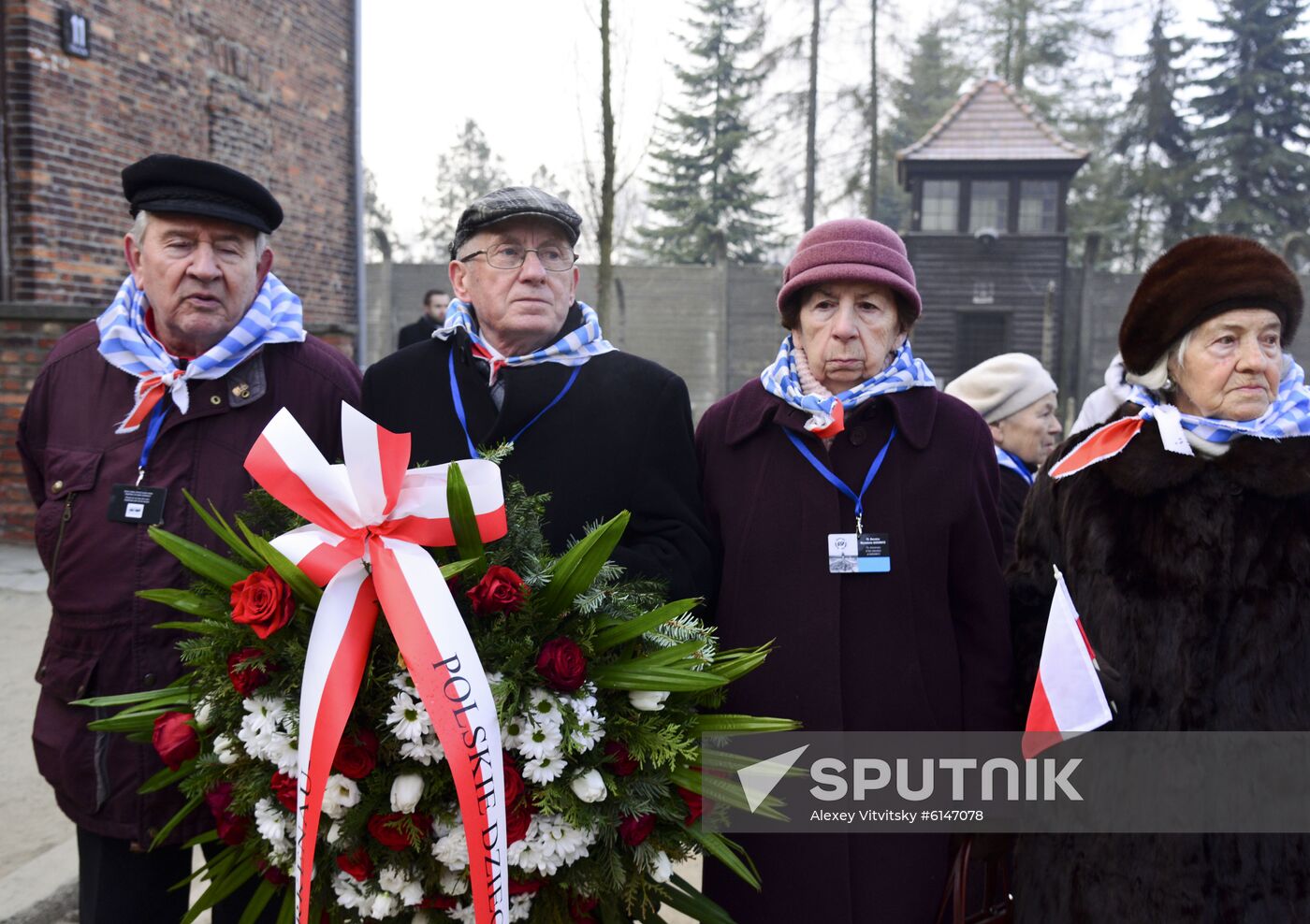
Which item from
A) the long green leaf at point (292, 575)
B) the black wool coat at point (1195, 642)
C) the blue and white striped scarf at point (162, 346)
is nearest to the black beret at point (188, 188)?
the blue and white striped scarf at point (162, 346)

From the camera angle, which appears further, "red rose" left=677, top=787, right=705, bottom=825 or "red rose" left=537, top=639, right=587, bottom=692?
"red rose" left=677, top=787, right=705, bottom=825

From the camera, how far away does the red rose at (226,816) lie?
6.00 ft

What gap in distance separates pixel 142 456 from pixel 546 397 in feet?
3.13

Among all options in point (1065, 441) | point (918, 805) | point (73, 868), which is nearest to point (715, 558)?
point (918, 805)

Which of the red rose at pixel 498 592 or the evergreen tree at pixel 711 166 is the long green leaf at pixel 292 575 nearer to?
the red rose at pixel 498 592

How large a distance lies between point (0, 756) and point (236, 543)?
3238mm

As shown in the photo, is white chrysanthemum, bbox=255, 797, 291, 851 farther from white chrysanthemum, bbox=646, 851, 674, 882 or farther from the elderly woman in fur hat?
the elderly woman in fur hat

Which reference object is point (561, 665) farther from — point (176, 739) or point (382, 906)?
point (176, 739)

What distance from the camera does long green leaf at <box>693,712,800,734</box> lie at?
5.89ft

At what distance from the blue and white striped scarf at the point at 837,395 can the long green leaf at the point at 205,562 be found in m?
1.18

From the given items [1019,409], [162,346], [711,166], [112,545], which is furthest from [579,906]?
[711,166]

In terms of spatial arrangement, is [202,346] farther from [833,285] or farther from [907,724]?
[907,724]

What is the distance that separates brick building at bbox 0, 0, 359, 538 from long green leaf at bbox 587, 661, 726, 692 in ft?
21.1

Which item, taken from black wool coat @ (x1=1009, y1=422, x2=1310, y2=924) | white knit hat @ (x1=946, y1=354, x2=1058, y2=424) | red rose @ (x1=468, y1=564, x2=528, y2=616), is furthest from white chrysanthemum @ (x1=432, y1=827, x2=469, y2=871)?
white knit hat @ (x1=946, y1=354, x2=1058, y2=424)
